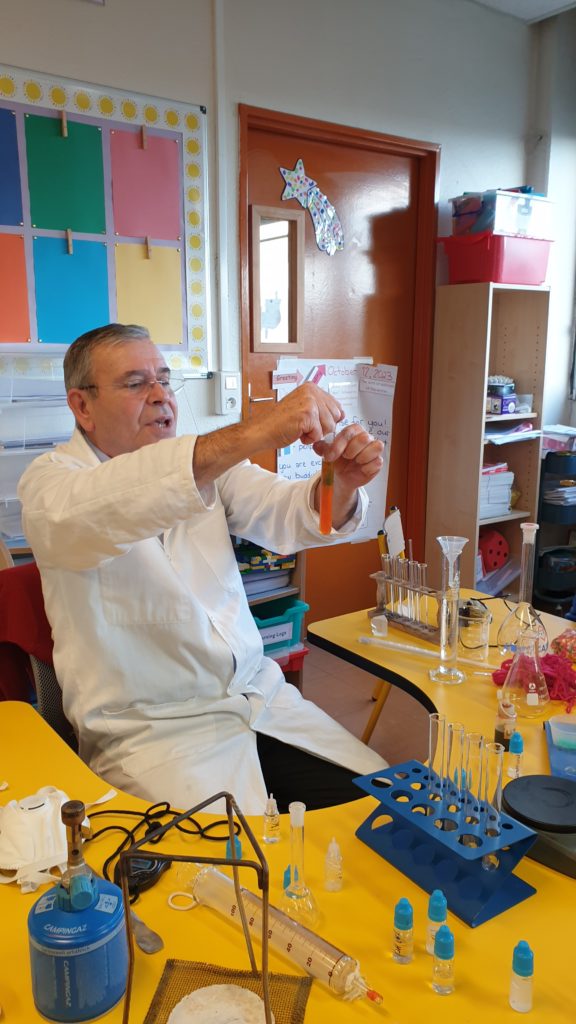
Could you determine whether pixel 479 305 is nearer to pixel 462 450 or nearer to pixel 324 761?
pixel 462 450

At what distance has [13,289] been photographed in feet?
8.13

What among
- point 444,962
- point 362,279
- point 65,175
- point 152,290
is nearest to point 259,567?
point 152,290

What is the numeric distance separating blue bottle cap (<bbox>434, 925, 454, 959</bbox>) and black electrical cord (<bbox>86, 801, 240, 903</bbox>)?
1.10 feet

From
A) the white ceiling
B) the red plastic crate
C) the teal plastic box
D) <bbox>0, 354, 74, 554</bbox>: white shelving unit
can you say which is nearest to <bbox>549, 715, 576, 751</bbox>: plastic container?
the teal plastic box

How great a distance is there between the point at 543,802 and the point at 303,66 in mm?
2988

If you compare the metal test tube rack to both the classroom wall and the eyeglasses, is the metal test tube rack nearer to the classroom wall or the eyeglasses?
the eyeglasses

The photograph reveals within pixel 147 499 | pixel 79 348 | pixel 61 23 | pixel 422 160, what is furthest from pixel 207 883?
pixel 422 160

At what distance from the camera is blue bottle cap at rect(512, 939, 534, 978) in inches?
30.2

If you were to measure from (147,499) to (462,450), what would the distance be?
2704 millimetres

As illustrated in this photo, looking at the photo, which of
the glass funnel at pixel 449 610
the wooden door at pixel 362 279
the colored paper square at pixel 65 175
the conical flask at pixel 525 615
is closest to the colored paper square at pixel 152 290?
the colored paper square at pixel 65 175

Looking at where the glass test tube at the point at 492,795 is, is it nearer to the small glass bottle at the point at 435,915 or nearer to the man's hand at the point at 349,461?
the small glass bottle at the point at 435,915

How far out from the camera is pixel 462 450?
3.66m

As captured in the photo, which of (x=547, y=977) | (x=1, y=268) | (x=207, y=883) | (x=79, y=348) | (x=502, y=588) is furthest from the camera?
(x=502, y=588)

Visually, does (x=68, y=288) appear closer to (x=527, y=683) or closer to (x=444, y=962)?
(x=527, y=683)
